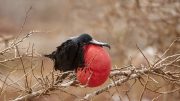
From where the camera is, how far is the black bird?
10.3 ft

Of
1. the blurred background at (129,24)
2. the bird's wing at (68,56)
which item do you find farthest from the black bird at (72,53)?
the blurred background at (129,24)

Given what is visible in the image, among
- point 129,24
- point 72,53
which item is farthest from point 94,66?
point 129,24

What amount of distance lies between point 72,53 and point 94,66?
0.19m

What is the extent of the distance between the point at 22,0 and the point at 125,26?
14660 millimetres

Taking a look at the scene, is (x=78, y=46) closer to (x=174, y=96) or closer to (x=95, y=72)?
(x=95, y=72)

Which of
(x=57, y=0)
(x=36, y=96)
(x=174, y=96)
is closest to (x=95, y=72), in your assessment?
(x=36, y=96)

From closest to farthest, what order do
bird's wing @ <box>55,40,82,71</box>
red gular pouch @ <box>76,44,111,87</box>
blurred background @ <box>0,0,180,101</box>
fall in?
red gular pouch @ <box>76,44,111,87</box> < bird's wing @ <box>55,40,82,71</box> < blurred background @ <box>0,0,180,101</box>

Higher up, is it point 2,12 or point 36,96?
point 2,12

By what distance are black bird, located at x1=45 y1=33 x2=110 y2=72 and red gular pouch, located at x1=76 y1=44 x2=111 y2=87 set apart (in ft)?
0.09

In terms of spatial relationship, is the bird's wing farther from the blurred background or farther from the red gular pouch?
the blurred background

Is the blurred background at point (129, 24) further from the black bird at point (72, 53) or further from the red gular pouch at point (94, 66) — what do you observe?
the red gular pouch at point (94, 66)

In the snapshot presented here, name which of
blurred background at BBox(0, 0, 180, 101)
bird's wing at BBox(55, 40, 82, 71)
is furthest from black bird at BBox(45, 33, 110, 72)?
blurred background at BBox(0, 0, 180, 101)

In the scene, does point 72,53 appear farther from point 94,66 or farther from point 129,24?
point 129,24

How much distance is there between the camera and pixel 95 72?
307cm
